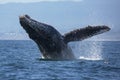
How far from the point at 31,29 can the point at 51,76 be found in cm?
411

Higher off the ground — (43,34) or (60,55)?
(43,34)

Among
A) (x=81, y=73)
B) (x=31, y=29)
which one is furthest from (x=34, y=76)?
(x=31, y=29)

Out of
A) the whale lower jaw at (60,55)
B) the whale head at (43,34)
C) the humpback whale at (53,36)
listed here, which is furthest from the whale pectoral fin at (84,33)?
the whale lower jaw at (60,55)

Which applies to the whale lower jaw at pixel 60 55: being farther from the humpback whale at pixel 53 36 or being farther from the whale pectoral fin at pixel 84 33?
the whale pectoral fin at pixel 84 33

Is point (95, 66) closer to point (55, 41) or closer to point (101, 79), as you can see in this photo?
point (55, 41)

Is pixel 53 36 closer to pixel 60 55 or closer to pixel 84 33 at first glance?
pixel 60 55

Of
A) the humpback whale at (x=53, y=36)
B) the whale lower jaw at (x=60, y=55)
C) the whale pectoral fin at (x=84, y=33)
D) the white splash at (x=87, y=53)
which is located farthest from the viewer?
the white splash at (x=87, y=53)

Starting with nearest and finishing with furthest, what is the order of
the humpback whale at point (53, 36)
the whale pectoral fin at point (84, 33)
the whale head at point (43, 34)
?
1. the whale head at point (43, 34)
2. the humpback whale at point (53, 36)
3. the whale pectoral fin at point (84, 33)

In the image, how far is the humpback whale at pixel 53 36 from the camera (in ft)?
74.3

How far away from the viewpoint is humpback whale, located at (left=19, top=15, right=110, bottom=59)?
22.6 metres

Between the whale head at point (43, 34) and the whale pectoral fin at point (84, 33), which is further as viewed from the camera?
the whale pectoral fin at point (84, 33)

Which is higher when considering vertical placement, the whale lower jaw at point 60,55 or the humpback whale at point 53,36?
the humpback whale at point 53,36

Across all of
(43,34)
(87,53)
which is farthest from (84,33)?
(87,53)

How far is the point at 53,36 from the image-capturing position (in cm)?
2327
